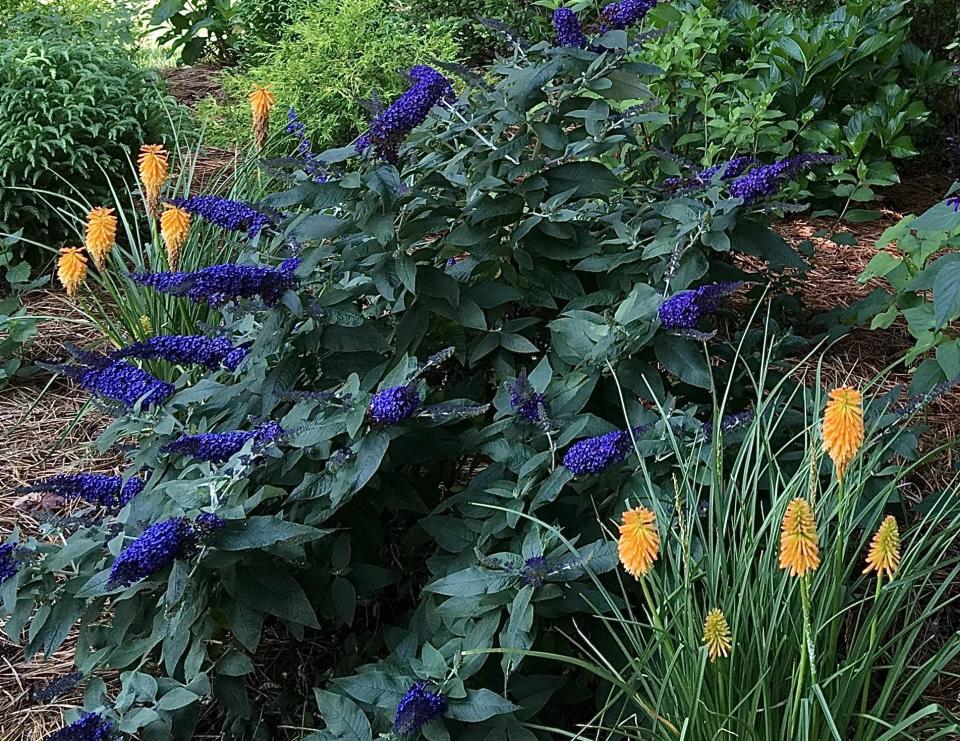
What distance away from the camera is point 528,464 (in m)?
1.83

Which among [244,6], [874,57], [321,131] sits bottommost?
[874,57]

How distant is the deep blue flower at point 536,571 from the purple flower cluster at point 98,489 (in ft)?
2.58

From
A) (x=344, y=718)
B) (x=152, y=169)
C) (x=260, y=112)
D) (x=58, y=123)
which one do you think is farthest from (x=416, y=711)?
(x=58, y=123)

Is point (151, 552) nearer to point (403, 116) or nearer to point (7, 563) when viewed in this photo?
point (7, 563)

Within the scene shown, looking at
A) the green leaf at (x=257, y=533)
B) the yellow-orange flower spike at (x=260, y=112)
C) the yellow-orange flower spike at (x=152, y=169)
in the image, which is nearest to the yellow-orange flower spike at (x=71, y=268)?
the yellow-orange flower spike at (x=152, y=169)

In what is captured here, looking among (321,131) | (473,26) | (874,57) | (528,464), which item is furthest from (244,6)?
(528,464)

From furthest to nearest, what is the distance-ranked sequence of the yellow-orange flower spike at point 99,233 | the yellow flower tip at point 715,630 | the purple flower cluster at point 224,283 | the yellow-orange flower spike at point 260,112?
1. the yellow-orange flower spike at point 260,112
2. the yellow-orange flower spike at point 99,233
3. the purple flower cluster at point 224,283
4. the yellow flower tip at point 715,630

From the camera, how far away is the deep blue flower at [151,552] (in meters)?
1.50

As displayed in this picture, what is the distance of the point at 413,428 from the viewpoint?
1.95m

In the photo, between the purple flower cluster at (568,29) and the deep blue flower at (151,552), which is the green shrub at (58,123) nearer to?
the purple flower cluster at (568,29)

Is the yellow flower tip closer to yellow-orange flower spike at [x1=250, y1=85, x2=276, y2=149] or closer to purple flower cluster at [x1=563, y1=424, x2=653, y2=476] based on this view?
purple flower cluster at [x1=563, y1=424, x2=653, y2=476]

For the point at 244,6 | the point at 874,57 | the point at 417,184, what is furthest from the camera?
the point at 244,6

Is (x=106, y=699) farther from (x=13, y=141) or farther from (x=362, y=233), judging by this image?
(x=13, y=141)

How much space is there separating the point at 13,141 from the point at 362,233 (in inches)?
94.9
